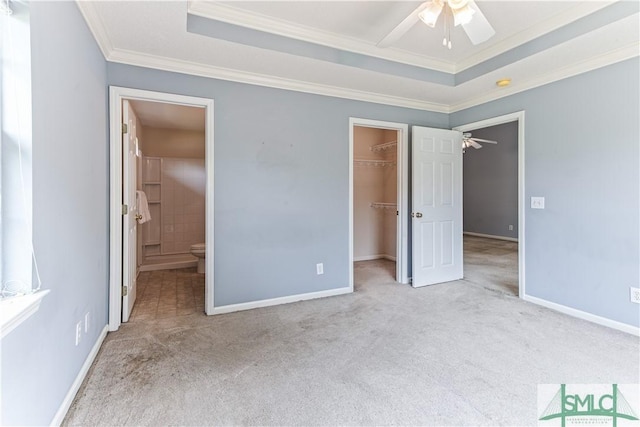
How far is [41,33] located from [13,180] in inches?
27.8

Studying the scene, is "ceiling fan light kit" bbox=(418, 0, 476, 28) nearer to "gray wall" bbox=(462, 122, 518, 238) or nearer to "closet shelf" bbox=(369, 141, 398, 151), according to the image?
"closet shelf" bbox=(369, 141, 398, 151)

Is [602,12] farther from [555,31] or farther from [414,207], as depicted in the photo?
[414,207]

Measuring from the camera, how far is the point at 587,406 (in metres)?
1.73

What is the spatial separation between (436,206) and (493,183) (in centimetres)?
529

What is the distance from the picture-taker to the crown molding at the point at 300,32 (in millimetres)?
2395

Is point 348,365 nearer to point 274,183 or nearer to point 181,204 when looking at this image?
point 274,183

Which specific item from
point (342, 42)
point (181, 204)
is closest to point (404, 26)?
point (342, 42)

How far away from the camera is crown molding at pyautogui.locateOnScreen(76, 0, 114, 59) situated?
1986 mm

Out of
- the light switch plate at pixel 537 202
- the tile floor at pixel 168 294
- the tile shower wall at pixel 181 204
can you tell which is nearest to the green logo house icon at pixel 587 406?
the light switch plate at pixel 537 202

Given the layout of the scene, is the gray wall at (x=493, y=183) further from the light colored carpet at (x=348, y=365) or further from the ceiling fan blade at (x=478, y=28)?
the ceiling fan blade at (x=478, y=28)

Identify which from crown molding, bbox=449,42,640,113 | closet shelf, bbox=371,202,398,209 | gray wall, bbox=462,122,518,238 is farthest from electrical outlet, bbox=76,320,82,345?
gray wall, bbox=462,122,518,238

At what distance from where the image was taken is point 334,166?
11.8 ft

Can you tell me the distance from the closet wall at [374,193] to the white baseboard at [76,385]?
159 inches

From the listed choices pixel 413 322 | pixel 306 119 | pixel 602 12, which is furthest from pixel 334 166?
pixel 602 12
